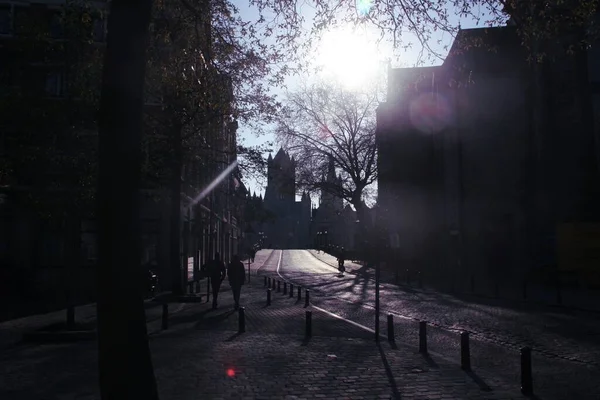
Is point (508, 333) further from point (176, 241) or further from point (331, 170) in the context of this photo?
point (331, 170)

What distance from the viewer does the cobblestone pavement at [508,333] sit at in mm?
9086

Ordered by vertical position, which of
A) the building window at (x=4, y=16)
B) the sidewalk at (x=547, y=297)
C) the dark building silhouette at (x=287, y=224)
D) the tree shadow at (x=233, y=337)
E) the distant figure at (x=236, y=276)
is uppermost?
the building window at (x=4, y=16)

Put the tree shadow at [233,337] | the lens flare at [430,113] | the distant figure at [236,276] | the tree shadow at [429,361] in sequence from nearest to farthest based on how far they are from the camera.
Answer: the tree shadow at [429,361], the tree shadow at [233,337], the distant figure at [236,276], the lens flare at [430,113]

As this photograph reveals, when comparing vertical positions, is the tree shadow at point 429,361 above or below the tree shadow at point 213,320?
above

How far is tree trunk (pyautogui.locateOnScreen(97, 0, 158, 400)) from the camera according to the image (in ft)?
16.5

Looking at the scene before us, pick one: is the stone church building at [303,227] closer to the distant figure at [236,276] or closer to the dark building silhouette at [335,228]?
the dark building silhouette at [335,228]

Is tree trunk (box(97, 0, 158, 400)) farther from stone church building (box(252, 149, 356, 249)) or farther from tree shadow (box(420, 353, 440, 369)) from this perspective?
stone church building (box(252, 149, 356, 249))

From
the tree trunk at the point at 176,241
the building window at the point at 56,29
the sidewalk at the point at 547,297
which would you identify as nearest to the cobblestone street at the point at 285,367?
the building window at the point at 56,29

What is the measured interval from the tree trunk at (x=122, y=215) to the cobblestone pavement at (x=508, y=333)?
5051 mm

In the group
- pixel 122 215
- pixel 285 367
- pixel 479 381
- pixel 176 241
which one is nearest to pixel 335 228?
pixel 176 241

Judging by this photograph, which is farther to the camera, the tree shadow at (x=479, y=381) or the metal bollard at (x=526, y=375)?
the tree shadow at (x=479, y=381)

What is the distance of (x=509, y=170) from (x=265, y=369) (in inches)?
1384

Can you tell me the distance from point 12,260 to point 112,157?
23116 millimetres

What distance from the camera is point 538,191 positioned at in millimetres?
37156
